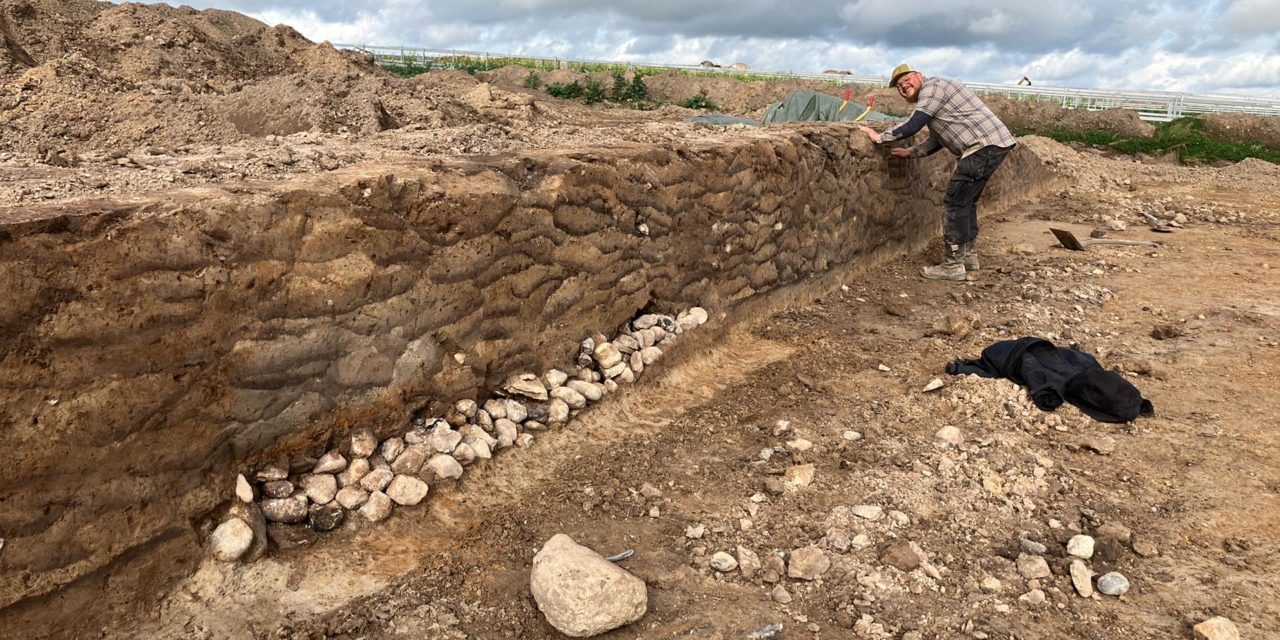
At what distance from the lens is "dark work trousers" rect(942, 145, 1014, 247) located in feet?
19.5

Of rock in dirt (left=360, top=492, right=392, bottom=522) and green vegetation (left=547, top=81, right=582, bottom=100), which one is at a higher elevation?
green vegetation (left=547, top=81, right=582, bottom=100)

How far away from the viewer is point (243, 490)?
2467mm

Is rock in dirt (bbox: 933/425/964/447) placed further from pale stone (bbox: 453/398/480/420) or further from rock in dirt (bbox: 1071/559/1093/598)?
pale stone (bbox: 453/398/480/420)

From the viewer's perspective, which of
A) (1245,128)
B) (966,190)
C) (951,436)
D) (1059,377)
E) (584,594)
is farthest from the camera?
(1245,128)

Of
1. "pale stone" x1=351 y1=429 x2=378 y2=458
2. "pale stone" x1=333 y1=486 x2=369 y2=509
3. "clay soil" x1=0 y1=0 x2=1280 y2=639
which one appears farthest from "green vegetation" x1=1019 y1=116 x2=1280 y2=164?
"pale stone" x1=333 y1=486 x2=369 y2=509

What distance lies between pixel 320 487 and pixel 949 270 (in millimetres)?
5069

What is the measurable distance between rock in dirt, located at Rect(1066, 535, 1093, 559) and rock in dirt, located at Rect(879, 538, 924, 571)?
1.69ft

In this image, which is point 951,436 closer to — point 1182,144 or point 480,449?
point 480,449

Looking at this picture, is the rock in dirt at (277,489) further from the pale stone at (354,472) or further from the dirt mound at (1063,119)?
the dirt mound at (1063,119)

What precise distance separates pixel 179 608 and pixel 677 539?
4.87 feet

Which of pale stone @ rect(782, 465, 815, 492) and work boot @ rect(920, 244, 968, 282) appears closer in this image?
pale stone @ rect(782, 465, 815, 492)

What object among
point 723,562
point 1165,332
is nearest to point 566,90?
point 1165,332

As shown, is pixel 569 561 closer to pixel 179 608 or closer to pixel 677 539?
pixel 677 539

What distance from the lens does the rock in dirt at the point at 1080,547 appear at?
2590 mm
